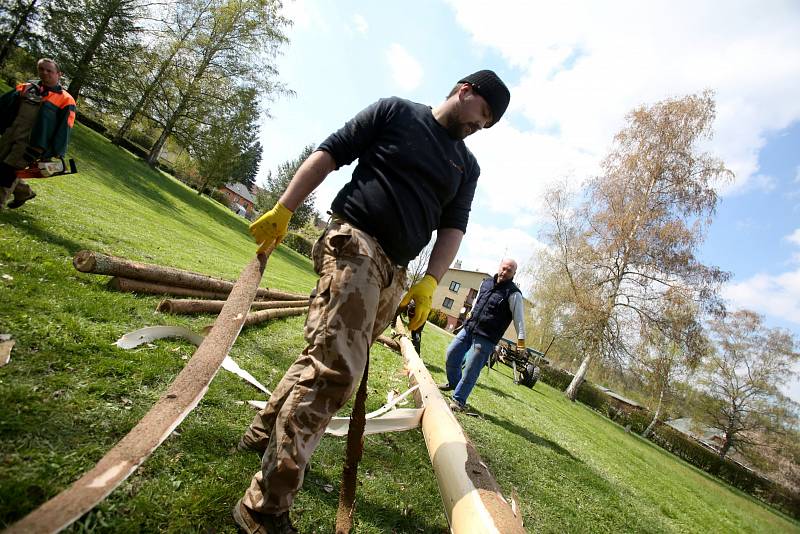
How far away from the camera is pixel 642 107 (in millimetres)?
17047

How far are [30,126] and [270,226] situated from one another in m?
4.29

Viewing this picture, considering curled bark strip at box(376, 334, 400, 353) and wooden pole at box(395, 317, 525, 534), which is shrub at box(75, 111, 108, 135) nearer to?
curled bark strip at box(376, 334, 400, 353)

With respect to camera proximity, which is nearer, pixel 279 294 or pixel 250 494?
pixel 250 494

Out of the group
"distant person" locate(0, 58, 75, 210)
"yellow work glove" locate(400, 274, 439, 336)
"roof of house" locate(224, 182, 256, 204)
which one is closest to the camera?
"yellow work glove" locate(400, 274, 439, 336)

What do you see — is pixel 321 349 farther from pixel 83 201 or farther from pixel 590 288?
pixel 590 288

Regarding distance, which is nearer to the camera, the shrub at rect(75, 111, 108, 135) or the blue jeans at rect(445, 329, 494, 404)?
the blue jeans at rect(445, 329, 494, 404)

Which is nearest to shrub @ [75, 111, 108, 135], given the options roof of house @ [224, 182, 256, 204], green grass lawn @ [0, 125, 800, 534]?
green grass lawn @ [0, 125, 800, 534]

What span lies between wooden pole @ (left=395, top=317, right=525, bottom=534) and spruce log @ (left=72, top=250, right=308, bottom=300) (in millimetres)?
3204

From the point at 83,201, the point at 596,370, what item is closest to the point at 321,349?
the point at 83,201

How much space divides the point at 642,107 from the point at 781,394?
21785 millimetres

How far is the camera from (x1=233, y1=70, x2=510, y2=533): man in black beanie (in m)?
1.51

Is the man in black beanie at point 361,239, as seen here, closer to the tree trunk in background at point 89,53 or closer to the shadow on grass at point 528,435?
the shadow on grass at point 528,435

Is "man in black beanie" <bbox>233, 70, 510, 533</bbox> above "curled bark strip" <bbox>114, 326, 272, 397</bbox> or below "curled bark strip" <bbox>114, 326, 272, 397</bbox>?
above

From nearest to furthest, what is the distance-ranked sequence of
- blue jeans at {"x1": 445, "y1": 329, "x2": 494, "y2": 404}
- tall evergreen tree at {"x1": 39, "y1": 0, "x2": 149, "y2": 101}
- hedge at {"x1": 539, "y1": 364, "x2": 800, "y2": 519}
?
blue jeans at {"x1": 445, "y1": 329, "x2": 494, "y2": 404} < tall evergreen tree at {"x1": 39, "y1": 0, "x2": 149, "y2": 101} < hedge at {"x1": 539, "y1": 364, "x2": 800, "y2": 519}
